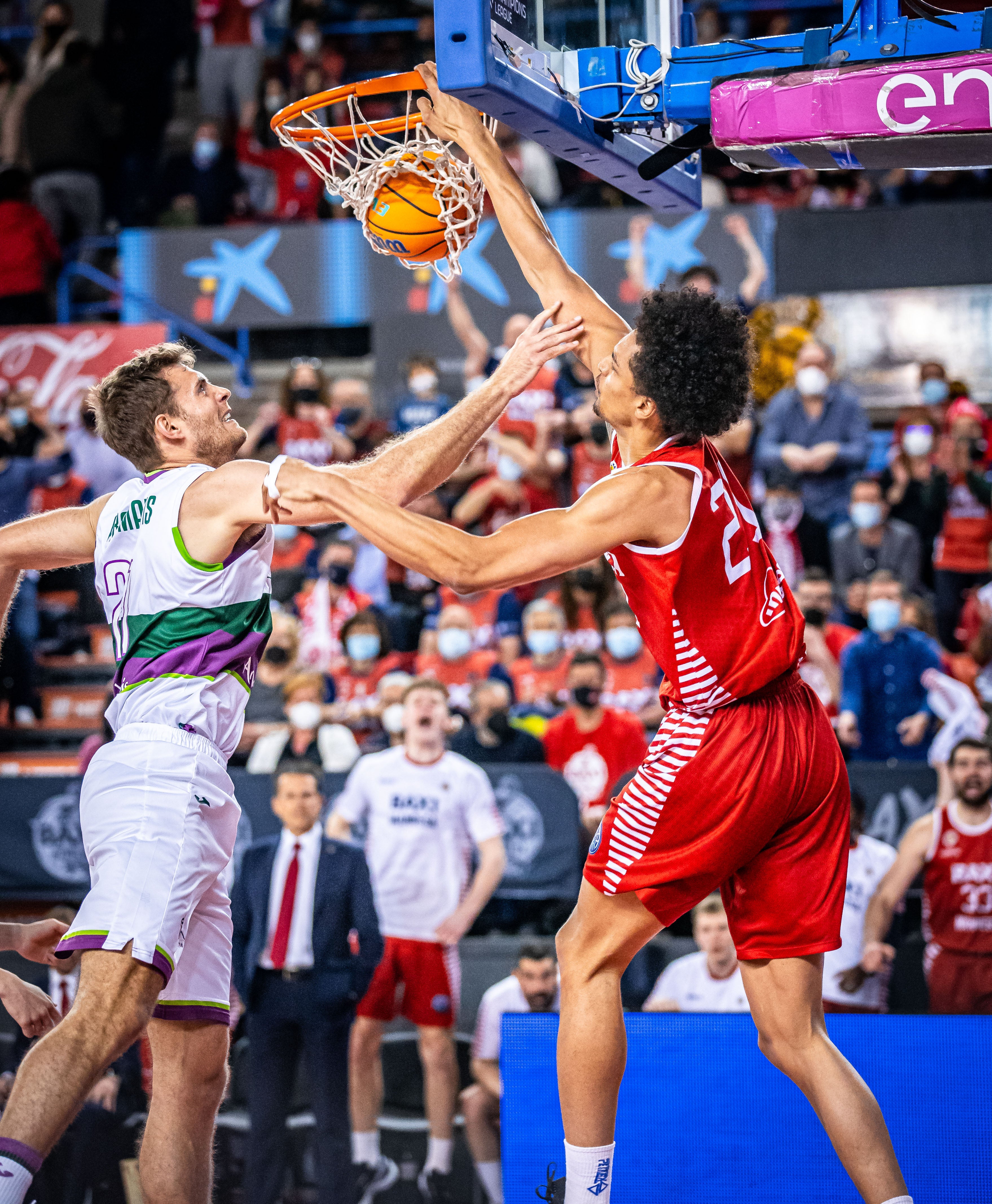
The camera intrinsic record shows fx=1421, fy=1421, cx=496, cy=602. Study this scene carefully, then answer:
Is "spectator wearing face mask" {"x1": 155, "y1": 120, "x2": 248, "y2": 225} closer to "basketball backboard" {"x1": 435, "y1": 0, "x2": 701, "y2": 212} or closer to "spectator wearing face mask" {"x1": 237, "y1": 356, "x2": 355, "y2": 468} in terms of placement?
"spectator wearing face mask" {"x1": 237, "y1": 356, "x2": 355, "y2": 468}

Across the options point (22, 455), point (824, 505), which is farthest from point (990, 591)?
point (22, 455)

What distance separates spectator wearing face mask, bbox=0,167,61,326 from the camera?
12531 millimetres

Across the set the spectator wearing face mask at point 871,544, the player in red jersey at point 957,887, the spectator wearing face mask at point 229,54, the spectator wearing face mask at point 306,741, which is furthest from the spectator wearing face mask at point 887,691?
the spectator wearing face mask at point 229,54

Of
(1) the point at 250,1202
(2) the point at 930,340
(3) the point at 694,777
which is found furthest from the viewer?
(2) the point at 930,340

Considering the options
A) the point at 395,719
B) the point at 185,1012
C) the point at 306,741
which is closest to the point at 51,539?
the point at 185,1012

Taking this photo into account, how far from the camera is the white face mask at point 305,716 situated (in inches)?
328

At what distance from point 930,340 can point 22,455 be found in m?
7.54

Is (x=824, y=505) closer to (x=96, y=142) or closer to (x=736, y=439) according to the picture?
(x=736, y=439)

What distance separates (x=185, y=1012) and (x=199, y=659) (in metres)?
0.92

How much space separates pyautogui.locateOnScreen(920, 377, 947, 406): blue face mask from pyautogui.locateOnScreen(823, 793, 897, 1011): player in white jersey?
4.20 m

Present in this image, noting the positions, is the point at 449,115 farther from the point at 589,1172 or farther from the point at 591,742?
the point at 591,742

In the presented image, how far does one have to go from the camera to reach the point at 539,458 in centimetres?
997

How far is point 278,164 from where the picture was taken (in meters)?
13.8

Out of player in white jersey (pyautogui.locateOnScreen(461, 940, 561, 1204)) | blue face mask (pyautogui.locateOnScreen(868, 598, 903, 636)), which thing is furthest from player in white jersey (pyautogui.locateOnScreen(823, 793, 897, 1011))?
blue face mask (pyautogui.locateOnScreen(868, 598, 903, 636))
